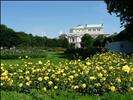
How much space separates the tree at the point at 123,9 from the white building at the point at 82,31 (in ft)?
333

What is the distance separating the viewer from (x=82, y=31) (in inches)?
5704

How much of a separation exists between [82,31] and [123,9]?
111m

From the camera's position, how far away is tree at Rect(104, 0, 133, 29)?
1273 inches

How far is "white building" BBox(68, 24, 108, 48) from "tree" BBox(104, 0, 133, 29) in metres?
102

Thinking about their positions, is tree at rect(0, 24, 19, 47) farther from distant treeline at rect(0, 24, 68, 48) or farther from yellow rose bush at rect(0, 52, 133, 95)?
yellow rose bush at rect(0, 52, 133, 95)

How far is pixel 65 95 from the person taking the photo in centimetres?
761

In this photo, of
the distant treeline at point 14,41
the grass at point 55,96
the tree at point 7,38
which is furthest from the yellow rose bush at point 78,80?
the tree at point 7,38

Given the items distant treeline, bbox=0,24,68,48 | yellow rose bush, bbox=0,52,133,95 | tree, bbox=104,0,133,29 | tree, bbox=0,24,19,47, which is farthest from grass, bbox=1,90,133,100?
tree, bbox=0,24,19,47

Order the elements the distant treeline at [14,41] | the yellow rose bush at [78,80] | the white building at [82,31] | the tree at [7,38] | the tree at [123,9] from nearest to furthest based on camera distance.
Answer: the yellow rose bush at [78,80] < the tree at [123,9] < the tree at [7,38] < the distant treeline at [14,41] < the white building at [82,31]

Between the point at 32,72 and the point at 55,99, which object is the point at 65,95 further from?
the point at 32,72

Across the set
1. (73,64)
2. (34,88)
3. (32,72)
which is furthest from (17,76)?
(73,64)

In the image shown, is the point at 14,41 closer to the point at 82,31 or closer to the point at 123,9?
the point at 82,31

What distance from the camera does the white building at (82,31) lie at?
13900cm

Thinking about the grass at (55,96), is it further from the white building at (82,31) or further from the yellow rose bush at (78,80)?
the white building at (82,31)
